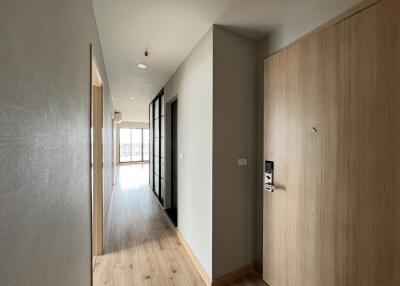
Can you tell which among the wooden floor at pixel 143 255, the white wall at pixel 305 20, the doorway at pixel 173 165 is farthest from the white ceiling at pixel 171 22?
the wooden floor at pixel 143 255

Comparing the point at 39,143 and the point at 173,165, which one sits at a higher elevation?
the point at 39,143

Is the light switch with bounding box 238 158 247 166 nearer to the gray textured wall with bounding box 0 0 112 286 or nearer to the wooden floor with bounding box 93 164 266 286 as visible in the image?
the wooden floor with bounding box 93 164 266 286

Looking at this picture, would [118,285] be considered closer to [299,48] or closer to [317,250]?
[317,250]

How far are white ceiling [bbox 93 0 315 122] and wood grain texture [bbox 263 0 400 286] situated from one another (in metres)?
0.40

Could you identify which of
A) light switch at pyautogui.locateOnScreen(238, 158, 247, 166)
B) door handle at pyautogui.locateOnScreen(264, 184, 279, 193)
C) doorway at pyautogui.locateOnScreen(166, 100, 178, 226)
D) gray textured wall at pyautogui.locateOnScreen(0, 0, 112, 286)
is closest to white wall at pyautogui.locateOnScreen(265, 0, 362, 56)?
light switch at pyautogui.locateOnScreen(238, 158, 247, 166)

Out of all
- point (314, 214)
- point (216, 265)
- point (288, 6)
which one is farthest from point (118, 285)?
point (288, 6)

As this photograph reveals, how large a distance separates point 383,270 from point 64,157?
1.75m

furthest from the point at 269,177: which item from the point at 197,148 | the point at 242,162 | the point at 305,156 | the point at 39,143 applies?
the point at 39,143

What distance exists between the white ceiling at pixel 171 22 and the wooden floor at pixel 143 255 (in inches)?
102

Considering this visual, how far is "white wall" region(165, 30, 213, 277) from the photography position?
1.95 metres

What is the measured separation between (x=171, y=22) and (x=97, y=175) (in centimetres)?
198

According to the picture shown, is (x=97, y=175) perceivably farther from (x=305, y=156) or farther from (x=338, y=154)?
(x=338, y=154)

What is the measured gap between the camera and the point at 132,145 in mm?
12008

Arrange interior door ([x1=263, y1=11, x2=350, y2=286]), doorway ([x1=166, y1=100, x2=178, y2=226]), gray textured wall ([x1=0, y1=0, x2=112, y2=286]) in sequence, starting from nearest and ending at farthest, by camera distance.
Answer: gray textured wall ([x1=0, y1=0, x2=112, y2=286])
interior door ([x1=263, y1=11, x2=350, y2=286])
doorway ([x1=166, y1=100, x2=178, y2=226])
